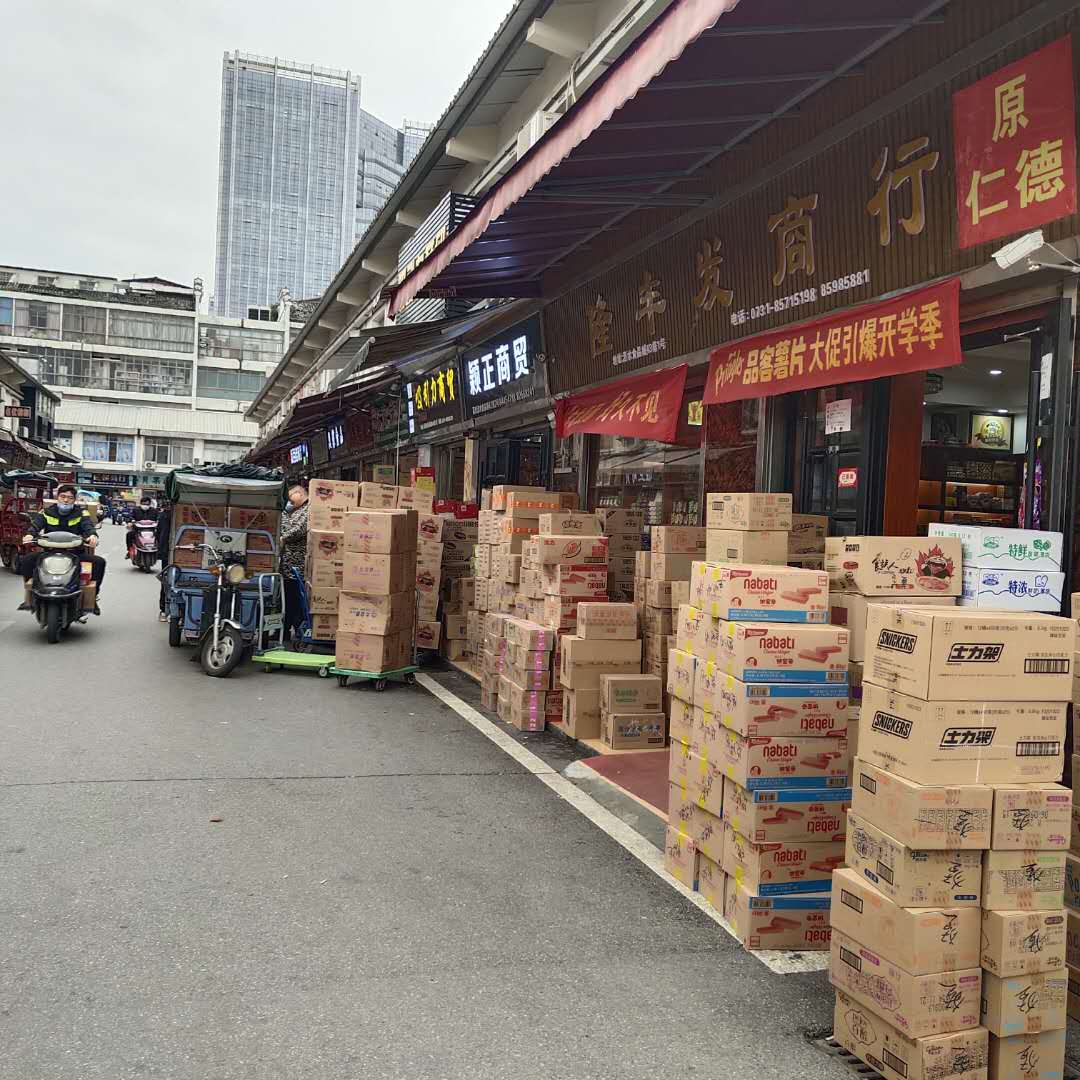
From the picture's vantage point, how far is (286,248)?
149875mm

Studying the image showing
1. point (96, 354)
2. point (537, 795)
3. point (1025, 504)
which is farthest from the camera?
point (96, 354)

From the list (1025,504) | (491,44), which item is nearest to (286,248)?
(491,44)

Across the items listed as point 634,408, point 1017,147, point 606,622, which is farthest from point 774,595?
point 634,408

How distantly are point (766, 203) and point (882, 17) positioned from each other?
1957mm

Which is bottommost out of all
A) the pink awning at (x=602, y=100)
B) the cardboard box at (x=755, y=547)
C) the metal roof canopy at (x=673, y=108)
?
the cardboard box at (x=755, y=547)

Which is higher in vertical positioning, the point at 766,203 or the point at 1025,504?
the point at 766,203

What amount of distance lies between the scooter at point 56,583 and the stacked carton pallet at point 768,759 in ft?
29.0

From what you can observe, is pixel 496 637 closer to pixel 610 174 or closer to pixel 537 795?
pixel 537 795

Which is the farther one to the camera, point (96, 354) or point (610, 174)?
point (96, 354)

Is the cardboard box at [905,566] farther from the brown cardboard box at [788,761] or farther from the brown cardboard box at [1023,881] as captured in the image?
the brown cardboard box at [1023,881]

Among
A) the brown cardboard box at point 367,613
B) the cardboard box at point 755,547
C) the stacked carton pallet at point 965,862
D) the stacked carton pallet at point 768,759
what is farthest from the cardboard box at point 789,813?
the brown cardboard box at point 367,613

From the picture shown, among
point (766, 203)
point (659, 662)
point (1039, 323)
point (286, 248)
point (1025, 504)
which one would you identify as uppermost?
point (286, 248)

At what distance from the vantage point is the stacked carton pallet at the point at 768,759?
3902mm

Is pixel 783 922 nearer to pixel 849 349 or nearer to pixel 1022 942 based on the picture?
pixel 1022 942
